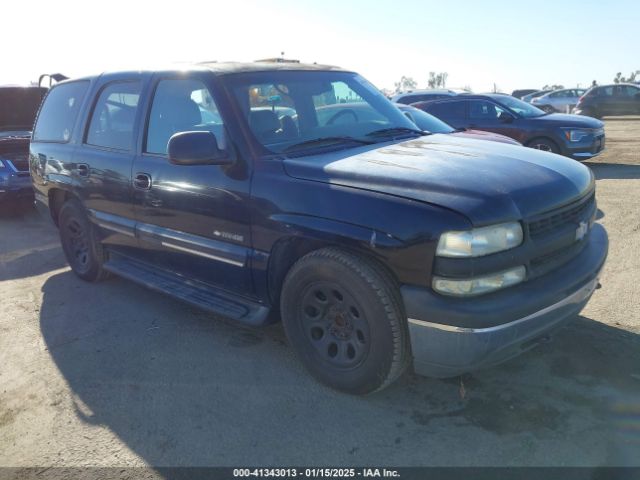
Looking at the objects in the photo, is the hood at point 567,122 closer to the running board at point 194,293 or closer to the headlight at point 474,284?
the running board at point 194,293

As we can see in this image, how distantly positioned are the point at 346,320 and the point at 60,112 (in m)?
3.89

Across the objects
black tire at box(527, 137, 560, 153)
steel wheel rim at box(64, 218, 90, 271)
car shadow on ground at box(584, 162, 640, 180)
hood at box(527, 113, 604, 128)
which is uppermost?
hood at box(527, 113, 604, 128)

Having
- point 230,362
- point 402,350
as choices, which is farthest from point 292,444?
point 230,362

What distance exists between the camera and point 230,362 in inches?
140

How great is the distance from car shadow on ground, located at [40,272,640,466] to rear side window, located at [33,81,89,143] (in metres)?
2.13

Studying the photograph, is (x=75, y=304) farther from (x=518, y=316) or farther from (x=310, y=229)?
(x=518, y=316)

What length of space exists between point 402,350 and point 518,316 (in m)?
0.60

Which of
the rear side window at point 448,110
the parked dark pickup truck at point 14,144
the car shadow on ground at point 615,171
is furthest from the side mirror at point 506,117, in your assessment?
the parked dark pickup truck at point 14,144

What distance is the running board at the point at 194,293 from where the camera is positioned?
3.42 metres

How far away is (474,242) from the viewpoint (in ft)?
8.26

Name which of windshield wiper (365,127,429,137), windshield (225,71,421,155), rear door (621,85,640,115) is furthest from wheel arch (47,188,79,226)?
rear door (621,85,640,115)

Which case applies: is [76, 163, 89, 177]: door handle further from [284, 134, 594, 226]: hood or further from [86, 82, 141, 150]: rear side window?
[284, 134, 594, 226]: hood

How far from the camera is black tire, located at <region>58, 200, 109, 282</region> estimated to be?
4.89 metres

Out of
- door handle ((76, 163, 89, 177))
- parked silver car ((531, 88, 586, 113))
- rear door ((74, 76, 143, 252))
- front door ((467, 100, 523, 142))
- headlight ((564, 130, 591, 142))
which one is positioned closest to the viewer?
rear door ((74, 76, 143, 252))
